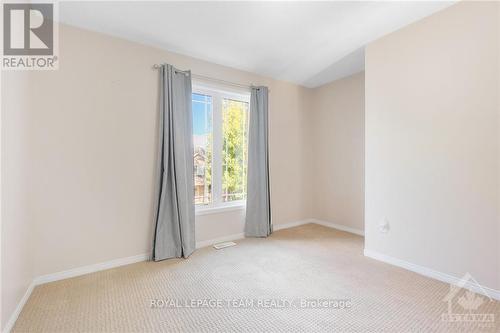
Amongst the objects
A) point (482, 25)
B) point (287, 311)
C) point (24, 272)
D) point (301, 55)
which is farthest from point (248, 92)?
point (24, 272)

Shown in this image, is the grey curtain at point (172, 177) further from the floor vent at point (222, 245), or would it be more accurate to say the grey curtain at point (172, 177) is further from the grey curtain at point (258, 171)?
the grey curtain at point (258, 171)

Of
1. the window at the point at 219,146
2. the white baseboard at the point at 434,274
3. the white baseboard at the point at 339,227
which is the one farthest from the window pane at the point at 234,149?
the white baseboard at the point at 434,274

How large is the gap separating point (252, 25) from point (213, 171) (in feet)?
5.86

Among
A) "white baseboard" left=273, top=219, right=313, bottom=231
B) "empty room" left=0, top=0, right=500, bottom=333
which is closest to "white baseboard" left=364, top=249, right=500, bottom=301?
"empty room" left=0, top=0, right=500, bottom=333

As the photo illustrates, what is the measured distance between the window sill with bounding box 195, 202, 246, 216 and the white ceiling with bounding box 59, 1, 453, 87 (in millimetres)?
1902

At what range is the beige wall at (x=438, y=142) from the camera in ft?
6.51

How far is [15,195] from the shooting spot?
182 cm

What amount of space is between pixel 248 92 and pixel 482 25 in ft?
7.99

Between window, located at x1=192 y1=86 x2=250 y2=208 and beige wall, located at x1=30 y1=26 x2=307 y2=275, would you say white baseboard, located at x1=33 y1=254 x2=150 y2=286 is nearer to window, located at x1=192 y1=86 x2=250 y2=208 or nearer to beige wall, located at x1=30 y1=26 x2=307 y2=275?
beige wall, located at x1=30 y1=26 x2=307 y2=275

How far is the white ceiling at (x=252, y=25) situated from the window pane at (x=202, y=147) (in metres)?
0.58

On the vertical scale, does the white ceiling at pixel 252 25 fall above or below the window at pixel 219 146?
above

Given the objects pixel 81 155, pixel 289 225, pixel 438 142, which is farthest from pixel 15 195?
pixel 438 142

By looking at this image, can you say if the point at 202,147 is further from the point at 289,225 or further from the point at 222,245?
the point at 289,225

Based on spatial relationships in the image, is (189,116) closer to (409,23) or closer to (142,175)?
(142,175)
